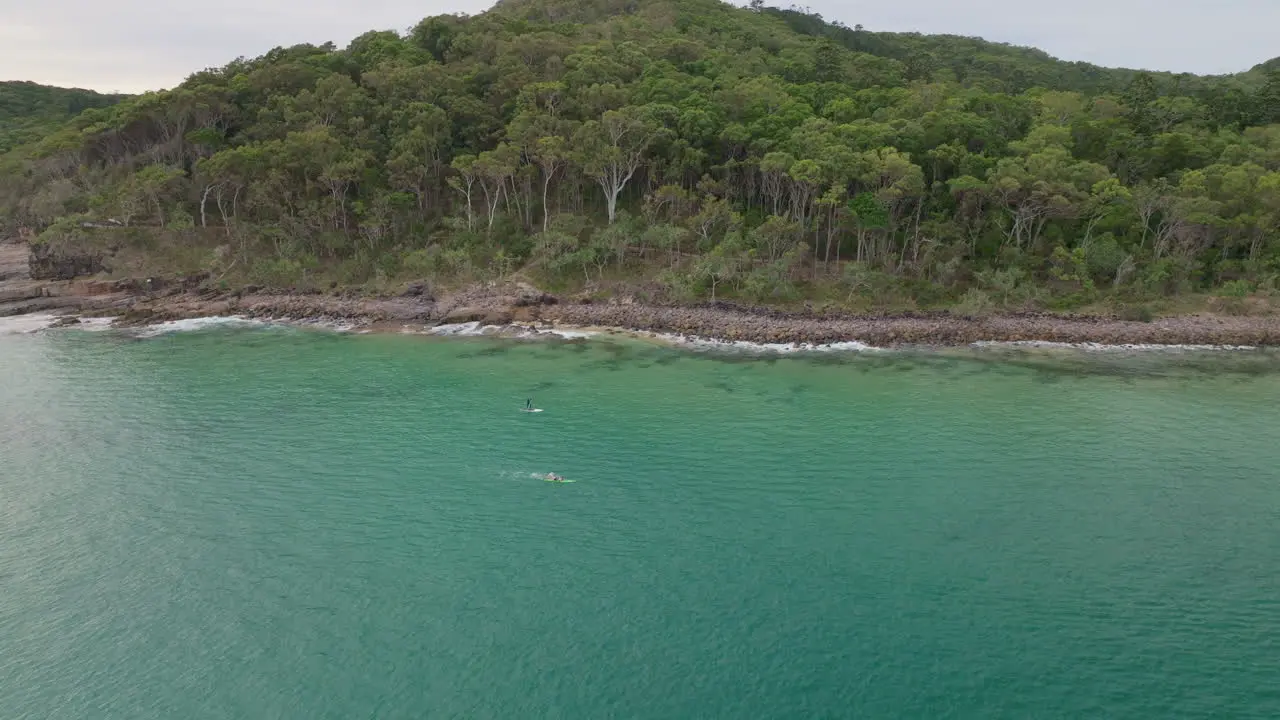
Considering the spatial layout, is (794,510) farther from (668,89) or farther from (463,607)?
(668,89)

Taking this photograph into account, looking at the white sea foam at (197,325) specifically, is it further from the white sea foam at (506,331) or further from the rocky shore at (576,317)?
the white sea foam at (506,331)

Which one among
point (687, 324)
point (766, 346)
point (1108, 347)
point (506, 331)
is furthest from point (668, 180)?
point (1108, 347)

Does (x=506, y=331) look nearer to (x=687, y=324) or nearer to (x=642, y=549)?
(x=687, y=324)

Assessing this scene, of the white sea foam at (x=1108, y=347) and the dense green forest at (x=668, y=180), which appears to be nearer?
the white sea foam at (x=1108, y=347)

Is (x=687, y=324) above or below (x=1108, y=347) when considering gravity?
above

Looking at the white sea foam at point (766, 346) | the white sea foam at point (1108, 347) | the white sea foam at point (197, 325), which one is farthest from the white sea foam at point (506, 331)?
the white sea foam at point (1108, 347)

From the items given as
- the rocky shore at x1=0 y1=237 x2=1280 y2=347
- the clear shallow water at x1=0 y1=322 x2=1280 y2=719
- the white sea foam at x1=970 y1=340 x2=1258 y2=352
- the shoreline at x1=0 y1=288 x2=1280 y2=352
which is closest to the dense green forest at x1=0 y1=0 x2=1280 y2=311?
the rocky shore at x1=0 y1=237 x2=1280 y2=347
